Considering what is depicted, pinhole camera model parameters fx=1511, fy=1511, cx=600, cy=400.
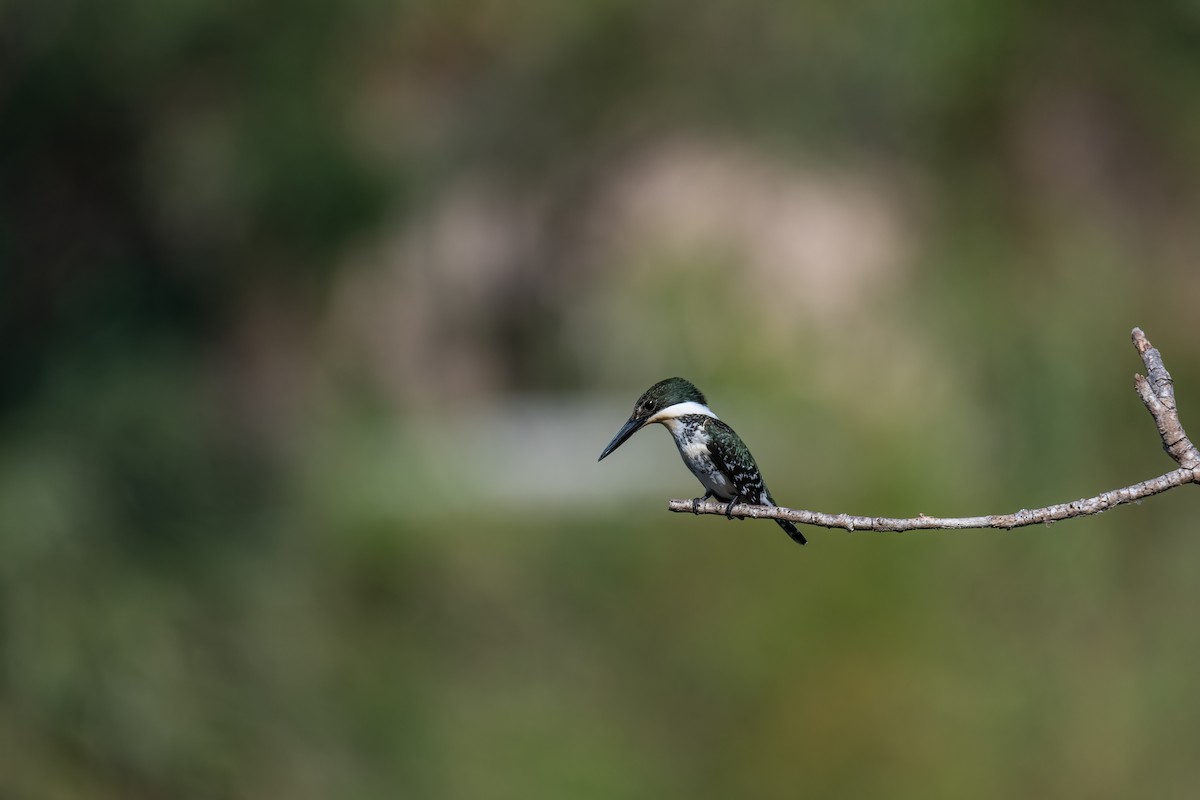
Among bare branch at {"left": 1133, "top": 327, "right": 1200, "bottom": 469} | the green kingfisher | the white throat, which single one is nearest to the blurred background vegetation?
the green kingfisher

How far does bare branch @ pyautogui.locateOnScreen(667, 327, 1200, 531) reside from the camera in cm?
118

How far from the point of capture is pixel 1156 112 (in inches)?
276

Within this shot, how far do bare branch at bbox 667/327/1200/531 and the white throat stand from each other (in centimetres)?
50

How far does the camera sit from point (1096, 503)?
1.27m

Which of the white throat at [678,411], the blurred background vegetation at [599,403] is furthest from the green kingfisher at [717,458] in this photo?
the blurred background vegetation at [599,403]

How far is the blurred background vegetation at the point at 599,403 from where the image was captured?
6.61m

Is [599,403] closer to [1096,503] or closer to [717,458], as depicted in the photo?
[717,458]

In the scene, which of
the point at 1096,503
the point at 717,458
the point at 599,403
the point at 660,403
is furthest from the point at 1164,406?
the point at 599,403

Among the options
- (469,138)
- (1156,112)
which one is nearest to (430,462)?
(469,138)

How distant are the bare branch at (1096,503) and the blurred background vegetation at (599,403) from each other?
16.2 feet

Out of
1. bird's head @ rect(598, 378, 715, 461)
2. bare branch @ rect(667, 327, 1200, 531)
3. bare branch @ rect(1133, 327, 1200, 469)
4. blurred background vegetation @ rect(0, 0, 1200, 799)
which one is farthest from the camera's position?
blurred background vegetation @ rect(0, 0, 1200, 799)

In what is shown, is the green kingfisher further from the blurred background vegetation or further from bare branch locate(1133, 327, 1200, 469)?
the blurred background vegetation

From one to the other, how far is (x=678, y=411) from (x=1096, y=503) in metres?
0.79

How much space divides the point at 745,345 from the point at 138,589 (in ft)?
11.4
